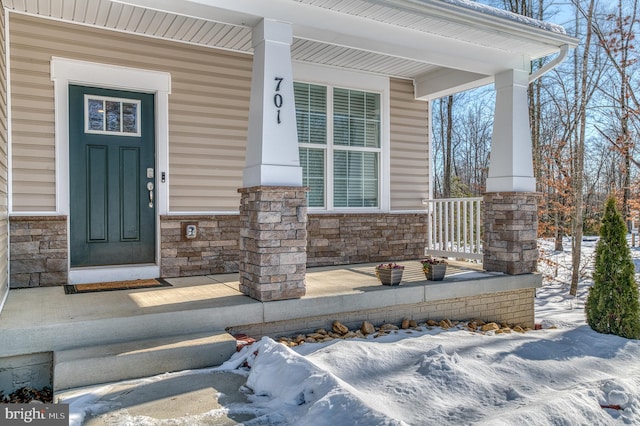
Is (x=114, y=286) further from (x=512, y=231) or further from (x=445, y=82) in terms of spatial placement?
(x=445, y=82)

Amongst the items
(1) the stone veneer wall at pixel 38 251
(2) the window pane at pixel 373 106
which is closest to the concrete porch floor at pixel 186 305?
(1) the stone veneer wall at pixel 38 251

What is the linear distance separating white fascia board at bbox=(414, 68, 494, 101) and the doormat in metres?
4.25

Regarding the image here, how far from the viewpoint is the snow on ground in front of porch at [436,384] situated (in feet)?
7.38

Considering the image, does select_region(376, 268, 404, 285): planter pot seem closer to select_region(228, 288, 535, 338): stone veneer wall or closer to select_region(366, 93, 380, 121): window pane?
select_region(228, 288, 535, 338): stone veneer wall

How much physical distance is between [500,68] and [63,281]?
507 cm

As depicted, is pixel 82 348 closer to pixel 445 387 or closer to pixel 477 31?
pixel 445 387

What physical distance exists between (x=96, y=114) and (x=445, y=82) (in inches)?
167

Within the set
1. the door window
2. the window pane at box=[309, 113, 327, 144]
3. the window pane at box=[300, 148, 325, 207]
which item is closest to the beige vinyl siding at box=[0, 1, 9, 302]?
the door window

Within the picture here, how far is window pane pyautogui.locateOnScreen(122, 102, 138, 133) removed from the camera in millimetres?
4777

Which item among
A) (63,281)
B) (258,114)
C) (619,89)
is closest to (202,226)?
(63,281)

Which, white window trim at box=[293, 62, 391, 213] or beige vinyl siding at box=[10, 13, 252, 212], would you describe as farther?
white window trim at box=[293, 62, 391, 213]

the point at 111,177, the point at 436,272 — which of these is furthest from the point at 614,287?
the point at 111,177

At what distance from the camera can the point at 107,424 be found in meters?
2.24

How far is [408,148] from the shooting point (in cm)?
662
